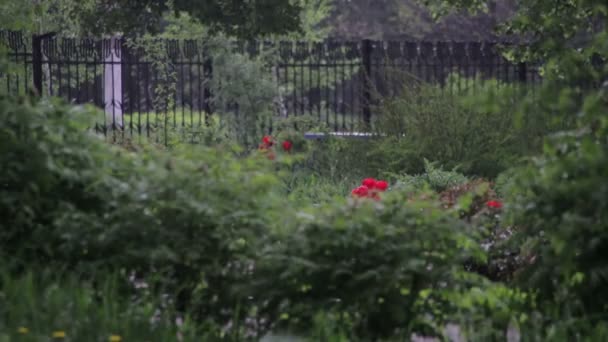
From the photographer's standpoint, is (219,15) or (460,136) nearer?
(460,136)

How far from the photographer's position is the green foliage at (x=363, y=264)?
167 inches

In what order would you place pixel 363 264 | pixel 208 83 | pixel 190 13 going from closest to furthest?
pixel 363 264 → pixel 208 83 → pixel 190 13

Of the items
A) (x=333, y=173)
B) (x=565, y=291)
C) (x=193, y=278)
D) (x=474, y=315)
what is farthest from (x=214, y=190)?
(x=333, y=173)

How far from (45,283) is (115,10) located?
1558 cm

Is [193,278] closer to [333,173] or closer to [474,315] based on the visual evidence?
[474,315]

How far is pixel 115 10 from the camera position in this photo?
19453mm

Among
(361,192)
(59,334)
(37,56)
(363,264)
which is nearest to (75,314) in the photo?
(59,334)

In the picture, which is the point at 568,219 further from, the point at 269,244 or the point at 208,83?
the point at 208,83

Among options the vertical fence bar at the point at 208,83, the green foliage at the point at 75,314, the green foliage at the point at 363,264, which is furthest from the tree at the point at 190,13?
the green foliage at the point at 363,264

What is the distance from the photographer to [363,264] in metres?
4.29

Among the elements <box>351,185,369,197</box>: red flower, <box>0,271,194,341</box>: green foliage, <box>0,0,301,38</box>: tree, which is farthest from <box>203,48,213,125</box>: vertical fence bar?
<box>0,271,194,341</box>: green foliage

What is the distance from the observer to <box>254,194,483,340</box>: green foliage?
13.9ft

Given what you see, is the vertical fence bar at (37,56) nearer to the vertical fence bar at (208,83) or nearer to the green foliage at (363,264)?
the vertical fence bar at (208,83)

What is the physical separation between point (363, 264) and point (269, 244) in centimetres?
41
